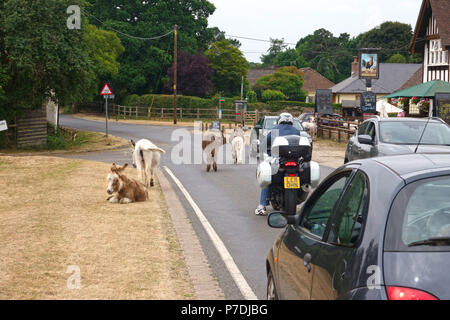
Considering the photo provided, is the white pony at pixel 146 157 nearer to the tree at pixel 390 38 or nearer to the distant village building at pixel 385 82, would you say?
the distant village building at pixel 385 82

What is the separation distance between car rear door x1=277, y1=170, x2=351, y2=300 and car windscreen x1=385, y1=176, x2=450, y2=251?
0.79 meters

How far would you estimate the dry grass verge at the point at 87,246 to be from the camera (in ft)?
22.2

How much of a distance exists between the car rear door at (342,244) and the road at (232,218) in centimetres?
270

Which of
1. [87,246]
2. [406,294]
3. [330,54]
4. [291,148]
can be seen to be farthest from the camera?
[330,54]

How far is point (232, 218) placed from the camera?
11805mm

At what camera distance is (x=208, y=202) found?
14.0m

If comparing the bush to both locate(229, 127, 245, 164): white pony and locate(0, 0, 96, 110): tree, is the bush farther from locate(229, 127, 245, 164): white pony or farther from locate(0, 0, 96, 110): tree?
locate(229, 127, 245, 164): white pony

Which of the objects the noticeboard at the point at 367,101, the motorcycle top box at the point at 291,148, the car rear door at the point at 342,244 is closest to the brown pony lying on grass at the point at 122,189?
the motorcycle top box at the point at 291,148

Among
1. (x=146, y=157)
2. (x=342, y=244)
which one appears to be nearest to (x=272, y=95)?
(x=146, y=157)

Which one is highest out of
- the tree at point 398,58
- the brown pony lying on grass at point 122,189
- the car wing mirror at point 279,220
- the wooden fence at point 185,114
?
the tree at point 398,58

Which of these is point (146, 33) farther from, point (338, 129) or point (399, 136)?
point (399, 136)

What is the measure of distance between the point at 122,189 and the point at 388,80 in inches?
2875

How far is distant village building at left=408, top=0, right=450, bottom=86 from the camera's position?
39.5 metres

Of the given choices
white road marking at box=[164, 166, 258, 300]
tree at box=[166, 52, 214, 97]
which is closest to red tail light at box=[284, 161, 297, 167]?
white road marking at box=[164, 166, 258, 300]
